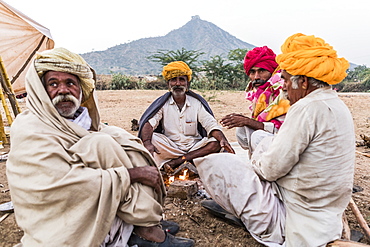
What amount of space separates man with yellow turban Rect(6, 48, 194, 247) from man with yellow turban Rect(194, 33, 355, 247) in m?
0.71

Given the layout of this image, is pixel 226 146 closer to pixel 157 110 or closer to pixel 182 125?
pixel 182 125

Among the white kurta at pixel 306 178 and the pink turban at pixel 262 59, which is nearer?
the white kurta at pixel 306 178

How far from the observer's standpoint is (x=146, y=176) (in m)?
2.22

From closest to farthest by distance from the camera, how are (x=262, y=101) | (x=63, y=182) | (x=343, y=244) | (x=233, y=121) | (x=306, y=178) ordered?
(x=63, y=182) < (x=343, y=244) < (x=306, y=178) < (x=233, y=121) < (x=262, y=101)

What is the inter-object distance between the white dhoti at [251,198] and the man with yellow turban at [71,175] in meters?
0.52

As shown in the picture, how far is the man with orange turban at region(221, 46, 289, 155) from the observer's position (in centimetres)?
365

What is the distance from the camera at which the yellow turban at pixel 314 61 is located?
2.18 meters

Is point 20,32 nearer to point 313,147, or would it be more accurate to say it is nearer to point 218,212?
point 218,212

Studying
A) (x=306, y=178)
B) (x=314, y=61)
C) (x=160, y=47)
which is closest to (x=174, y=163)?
(x=306, y=178)

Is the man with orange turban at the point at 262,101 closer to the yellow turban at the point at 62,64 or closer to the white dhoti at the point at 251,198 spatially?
the white dhoti at the point at 251,198

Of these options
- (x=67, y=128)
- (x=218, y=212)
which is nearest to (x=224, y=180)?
(x=218, y=212)

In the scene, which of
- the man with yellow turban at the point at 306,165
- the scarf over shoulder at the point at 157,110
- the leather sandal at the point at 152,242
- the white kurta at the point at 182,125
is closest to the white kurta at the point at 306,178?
the man with yellow turban at the point at 306,165

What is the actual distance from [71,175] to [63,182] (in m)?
0.06

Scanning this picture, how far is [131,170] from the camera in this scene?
2191mm
